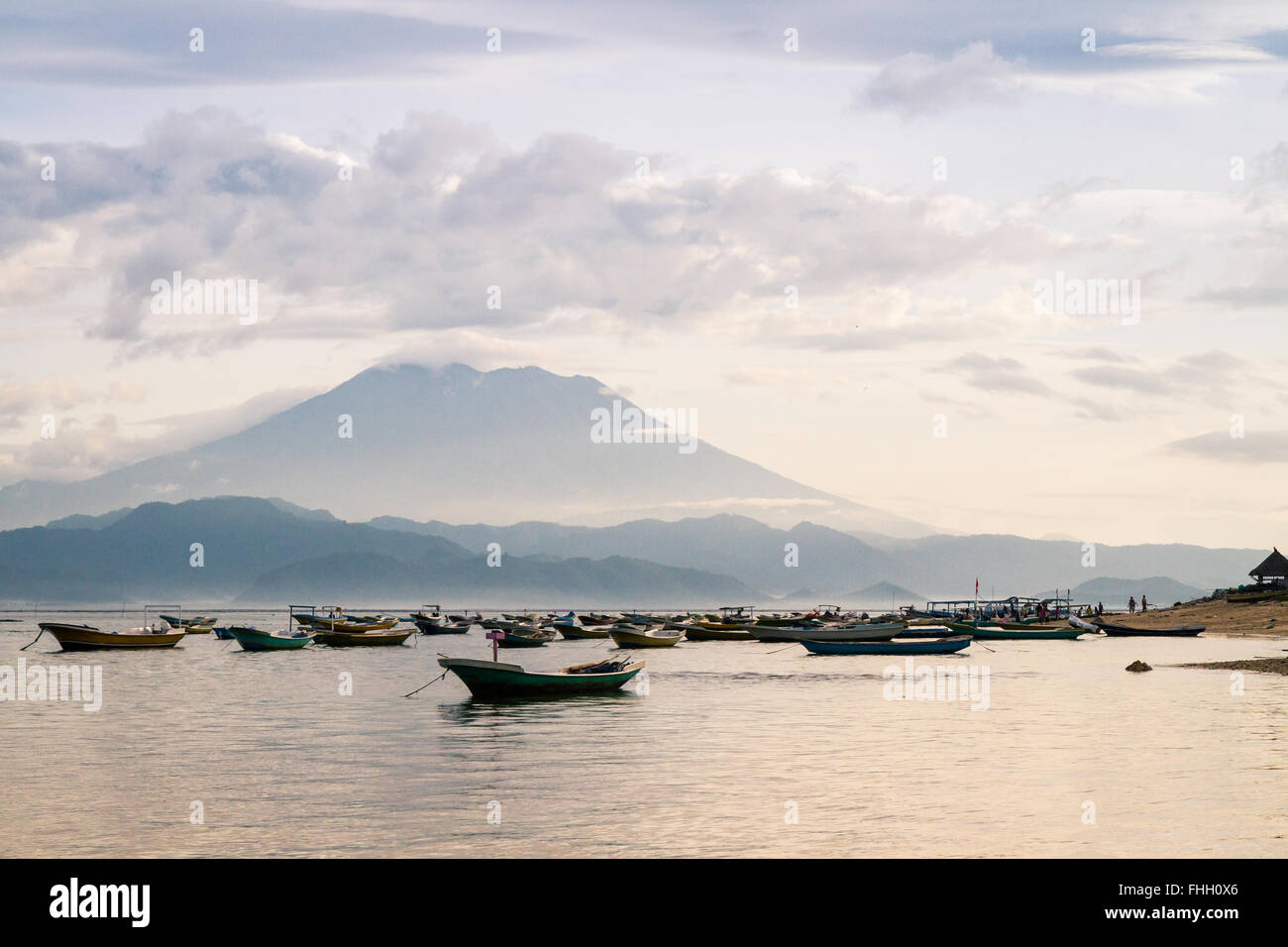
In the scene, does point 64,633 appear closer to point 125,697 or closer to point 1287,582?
point 125,697

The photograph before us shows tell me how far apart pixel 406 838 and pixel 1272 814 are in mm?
18378

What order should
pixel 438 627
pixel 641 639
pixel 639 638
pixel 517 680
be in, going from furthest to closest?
pixel 438 627, pixel 641 639, pixel 639 638, pixel 517 680

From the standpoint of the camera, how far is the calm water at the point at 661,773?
23656mm

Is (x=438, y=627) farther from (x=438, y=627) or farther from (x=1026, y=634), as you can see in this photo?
(x=1026, y=634)

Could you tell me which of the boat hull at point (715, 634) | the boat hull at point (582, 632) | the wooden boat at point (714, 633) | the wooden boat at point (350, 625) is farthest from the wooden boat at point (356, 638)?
the boat hull at point (715, 634)

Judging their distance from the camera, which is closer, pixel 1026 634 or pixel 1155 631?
pixel 1155 631

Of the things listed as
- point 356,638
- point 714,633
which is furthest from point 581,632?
point 356,638

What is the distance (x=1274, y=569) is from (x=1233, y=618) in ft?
55.3

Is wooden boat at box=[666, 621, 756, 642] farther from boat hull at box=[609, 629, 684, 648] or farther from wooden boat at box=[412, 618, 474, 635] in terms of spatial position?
wooden boat at box=[412, 618, 474, 635]

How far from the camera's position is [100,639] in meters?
104

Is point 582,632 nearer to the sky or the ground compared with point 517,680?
nearer to the ground

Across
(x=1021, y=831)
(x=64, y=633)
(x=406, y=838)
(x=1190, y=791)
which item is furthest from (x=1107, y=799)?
(x=64, y=633)

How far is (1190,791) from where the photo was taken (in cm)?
2828

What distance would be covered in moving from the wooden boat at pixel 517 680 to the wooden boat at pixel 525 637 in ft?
155
